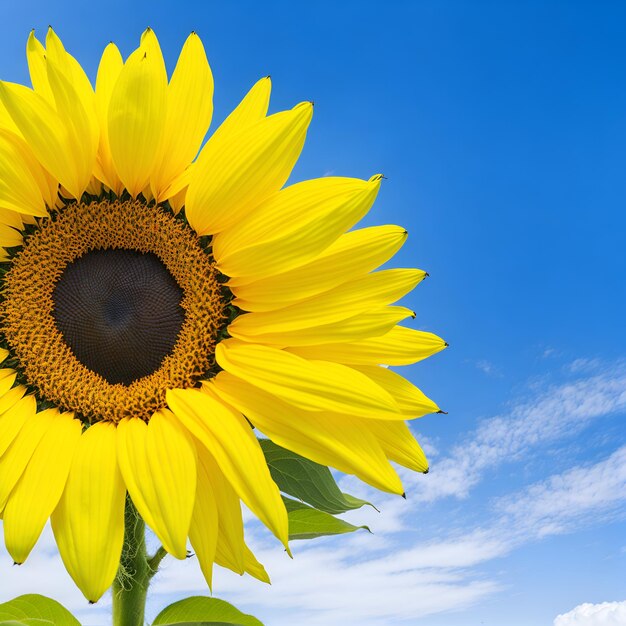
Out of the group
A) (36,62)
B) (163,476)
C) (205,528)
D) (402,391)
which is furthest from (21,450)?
(36,62)

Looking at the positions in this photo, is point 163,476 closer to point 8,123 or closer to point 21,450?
point 21,450

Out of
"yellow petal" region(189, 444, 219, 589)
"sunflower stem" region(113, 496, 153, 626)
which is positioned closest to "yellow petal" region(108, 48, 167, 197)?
"yellow petal" region(189, 444, 219, 589)

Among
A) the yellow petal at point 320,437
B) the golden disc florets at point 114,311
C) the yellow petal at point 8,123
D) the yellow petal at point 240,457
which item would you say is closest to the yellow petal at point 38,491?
the golden disc florets at point 114,311

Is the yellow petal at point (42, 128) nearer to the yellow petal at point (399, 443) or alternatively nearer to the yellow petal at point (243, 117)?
the yellow petal at point (243, 117)

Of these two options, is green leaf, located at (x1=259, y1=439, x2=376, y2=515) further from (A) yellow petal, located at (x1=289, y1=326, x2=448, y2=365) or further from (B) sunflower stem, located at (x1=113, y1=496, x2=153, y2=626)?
(B) sunflower stem, located at (x1=113, y1=496, x2=153, y2=626)

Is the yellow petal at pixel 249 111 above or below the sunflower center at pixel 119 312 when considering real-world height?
above
